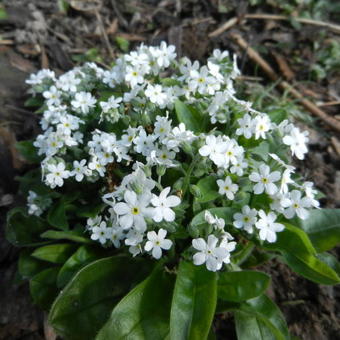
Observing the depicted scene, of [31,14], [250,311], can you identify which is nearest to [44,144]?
[250,311]

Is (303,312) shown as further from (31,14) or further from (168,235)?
(31,14)

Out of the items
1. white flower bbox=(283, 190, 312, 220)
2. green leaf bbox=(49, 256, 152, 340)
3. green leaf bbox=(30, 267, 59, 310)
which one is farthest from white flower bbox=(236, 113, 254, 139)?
green leaf bbox=(30, 267, 59, 310)

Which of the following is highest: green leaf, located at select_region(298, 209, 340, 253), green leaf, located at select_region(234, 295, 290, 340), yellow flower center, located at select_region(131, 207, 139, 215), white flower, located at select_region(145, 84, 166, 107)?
white flower, located at select_region(145, 84, 166, 107)

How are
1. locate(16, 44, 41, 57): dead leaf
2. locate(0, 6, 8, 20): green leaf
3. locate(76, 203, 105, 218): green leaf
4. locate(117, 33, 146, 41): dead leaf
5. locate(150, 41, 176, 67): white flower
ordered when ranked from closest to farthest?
locate(76, 203, 105, 218): green leaf
locate(150, 41, 176, 67): white flower
locate(16, 44, 41, 57): dead leaf
locate(0, 6, 8, 20): green leaf
locate(117, 33, 146, 41): dead leaf

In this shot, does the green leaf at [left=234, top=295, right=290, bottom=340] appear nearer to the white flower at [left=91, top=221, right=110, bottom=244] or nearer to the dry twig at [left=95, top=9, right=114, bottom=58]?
the white flower at [left=91, top=221, right=110, bottom=244]

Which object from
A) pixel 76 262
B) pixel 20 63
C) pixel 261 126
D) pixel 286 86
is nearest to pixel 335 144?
pixel 286 86

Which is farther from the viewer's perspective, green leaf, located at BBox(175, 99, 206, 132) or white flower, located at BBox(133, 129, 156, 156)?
green leaf, located at BBox(175, 99, 206, 132)
